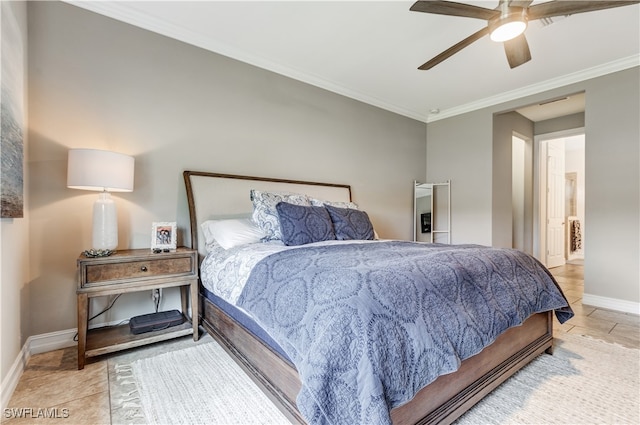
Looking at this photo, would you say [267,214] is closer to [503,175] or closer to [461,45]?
[461,45]

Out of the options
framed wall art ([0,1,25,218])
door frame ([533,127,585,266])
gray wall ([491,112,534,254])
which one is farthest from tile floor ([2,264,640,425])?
door frame ([533,127,585,266])

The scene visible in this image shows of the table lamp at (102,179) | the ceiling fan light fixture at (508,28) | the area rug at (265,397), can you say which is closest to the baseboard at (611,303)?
the area rug at (265,397)

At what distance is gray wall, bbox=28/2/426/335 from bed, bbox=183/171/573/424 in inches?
34.4

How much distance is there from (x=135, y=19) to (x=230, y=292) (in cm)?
241

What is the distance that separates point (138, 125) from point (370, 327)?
2.53 metres

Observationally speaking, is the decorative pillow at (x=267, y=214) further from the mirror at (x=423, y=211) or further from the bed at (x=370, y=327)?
the mirror at (x=423, y=211)

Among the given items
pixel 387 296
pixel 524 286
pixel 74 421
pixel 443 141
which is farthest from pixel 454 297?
pixel 443 141

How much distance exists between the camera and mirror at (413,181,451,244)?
4793mm

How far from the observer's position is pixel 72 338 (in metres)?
2.19

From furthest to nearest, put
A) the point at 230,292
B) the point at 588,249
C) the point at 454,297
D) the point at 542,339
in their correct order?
the point at 588,249, the point at 542,339, the point at 230,292, the point at 454,297

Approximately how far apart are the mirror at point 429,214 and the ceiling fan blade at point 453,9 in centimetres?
300

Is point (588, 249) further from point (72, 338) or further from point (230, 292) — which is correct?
point (72, 338)

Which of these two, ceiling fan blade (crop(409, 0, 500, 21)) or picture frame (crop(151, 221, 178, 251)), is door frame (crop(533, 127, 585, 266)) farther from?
picture frame (crop(151, 221, 178, 251))

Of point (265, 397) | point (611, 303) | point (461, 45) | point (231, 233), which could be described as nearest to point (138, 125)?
point (231, 233)
